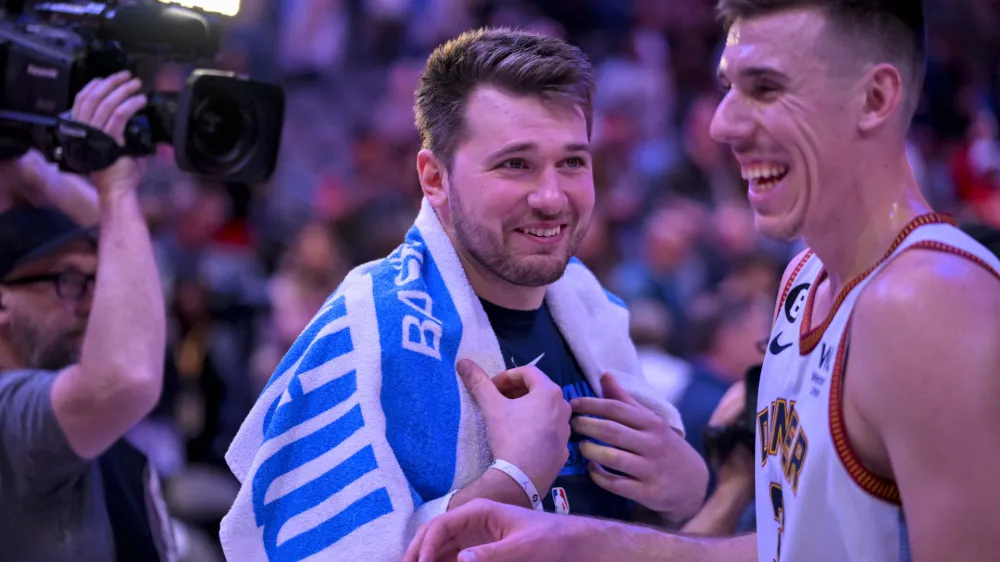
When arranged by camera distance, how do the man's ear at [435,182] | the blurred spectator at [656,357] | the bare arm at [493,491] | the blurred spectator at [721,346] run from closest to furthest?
the bare arm at [493,491] → the man's ear at [435,182] → the blurred spectator at [721,346] → the blurred spectator at [656,357]

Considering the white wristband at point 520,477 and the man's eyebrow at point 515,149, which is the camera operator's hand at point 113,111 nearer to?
the man's eyebrow at point 515,149

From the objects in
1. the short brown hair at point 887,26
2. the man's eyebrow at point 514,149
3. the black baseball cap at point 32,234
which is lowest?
the black baseball cap at point 32,234

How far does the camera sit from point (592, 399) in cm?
237

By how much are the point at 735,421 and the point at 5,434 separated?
5.91ft

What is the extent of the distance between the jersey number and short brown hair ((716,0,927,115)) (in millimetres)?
635

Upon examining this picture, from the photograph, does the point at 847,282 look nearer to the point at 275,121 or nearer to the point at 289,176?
the point at 275,121

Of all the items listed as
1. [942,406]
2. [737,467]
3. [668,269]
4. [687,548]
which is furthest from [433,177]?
[668,269]

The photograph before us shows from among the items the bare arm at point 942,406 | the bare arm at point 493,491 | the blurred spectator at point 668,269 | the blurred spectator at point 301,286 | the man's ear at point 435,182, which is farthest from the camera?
the blurred spectator at point 668,269

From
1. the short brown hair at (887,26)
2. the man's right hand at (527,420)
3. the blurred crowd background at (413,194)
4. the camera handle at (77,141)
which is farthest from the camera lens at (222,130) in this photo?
the blurred crowd background at (413,194)

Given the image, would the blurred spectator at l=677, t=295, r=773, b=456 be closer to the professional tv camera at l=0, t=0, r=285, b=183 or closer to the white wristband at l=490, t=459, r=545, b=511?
the professional tv camera at l=0, t=0, r=285, b=183

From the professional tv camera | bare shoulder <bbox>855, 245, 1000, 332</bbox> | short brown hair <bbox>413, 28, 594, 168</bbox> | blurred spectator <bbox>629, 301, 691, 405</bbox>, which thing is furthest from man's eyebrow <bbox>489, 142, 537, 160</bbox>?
blurred spectator <bbox>629, 301, 691, 405</bbox>

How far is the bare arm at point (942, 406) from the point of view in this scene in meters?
1.47

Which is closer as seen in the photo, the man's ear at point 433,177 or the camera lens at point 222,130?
the man's ear at point 433,177

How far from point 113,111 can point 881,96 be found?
76.2 inches
